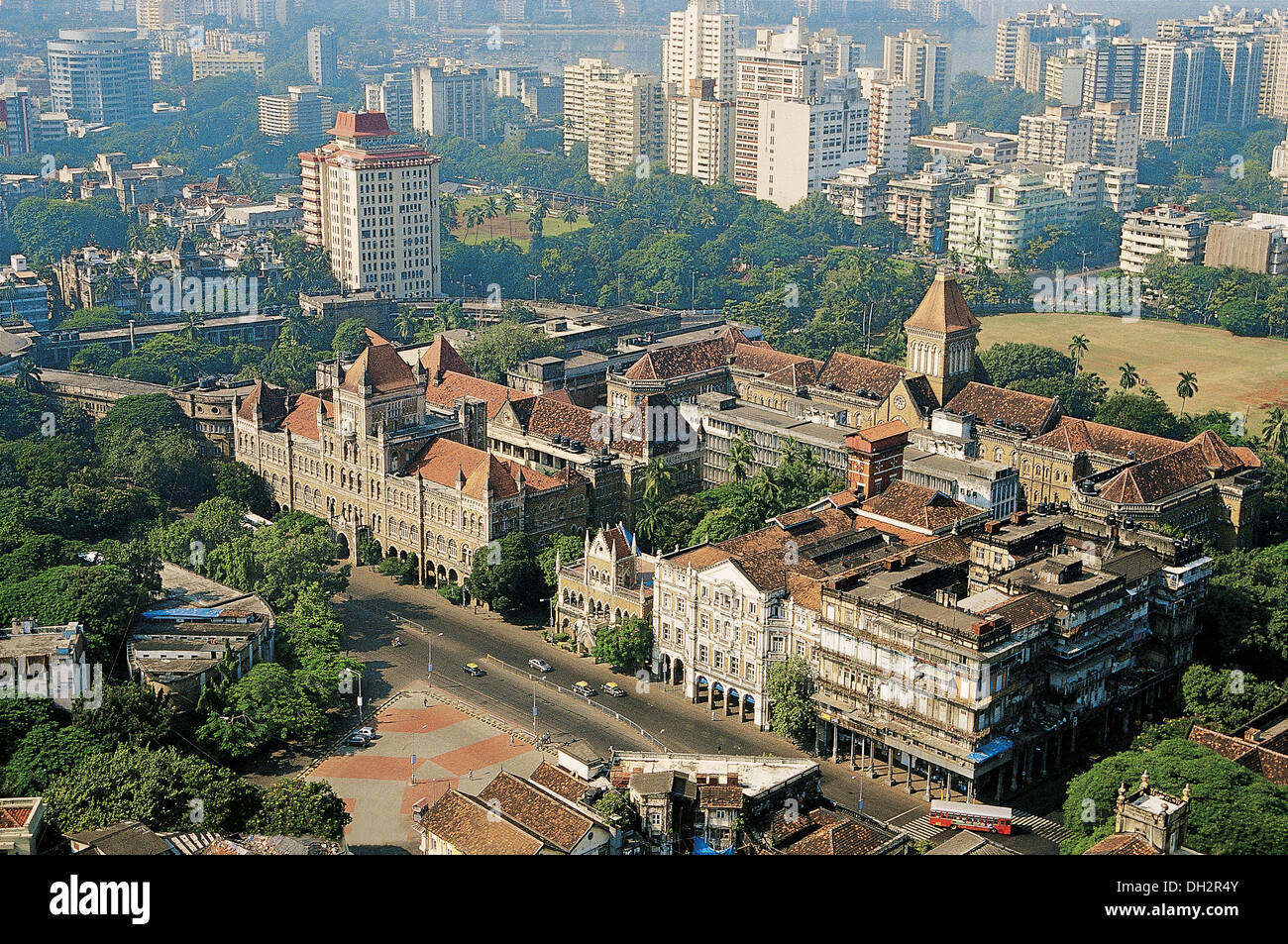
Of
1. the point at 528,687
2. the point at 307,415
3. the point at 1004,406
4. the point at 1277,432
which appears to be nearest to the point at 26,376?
the point at 307,415

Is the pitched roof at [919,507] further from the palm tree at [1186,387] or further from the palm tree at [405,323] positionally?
the palm tree at [405,323]

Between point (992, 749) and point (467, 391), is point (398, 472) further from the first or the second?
point (992, 749)

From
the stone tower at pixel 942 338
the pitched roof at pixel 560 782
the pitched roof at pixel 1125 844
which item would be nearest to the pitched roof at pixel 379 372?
the stone tower at pixel 942 338

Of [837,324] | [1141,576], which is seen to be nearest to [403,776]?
[1141,576]

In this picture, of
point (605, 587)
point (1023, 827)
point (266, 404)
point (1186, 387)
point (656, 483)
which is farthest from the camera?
point (1186, 387)

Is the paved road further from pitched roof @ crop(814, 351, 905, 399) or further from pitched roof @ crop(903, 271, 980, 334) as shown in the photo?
pitched roof @ crop(903, 271, 980, 334)
